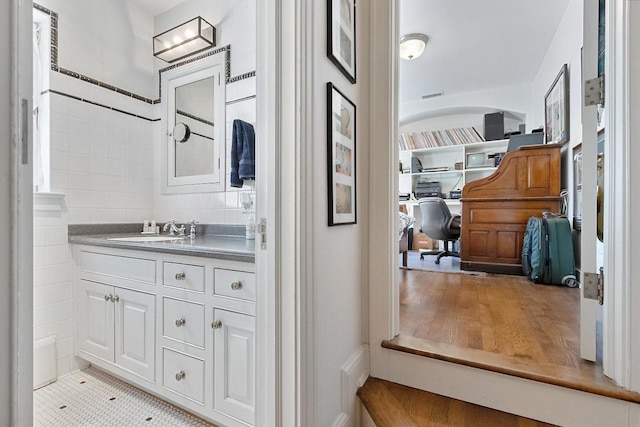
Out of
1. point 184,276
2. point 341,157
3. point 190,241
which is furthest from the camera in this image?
point 190,241

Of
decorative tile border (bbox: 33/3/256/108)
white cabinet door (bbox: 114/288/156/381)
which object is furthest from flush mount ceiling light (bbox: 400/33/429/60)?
white cabinet door (bbox: 114/288/156/381)

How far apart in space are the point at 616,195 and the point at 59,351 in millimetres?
3088

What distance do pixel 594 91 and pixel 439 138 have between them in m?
4.04

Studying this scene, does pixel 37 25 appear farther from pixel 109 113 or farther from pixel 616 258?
pixel 616 258

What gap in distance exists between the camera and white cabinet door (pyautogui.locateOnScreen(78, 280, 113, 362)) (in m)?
1.77

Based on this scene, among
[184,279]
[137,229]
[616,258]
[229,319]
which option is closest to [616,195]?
[616,258]

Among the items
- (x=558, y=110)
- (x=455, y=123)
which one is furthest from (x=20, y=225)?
(x=455, y=123)

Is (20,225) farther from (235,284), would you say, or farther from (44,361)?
(44,361)

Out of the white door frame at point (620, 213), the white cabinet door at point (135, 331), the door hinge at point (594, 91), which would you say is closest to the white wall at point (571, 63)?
the door hinge at point (594, 91)

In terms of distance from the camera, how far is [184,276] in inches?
57.0

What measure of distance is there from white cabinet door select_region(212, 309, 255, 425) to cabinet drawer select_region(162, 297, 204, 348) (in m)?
0.11

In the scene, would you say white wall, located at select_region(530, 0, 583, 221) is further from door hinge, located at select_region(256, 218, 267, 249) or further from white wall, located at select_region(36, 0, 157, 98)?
white wall, located at select_region(36, 0, 157, 98)

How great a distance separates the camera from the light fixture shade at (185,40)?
2229mm

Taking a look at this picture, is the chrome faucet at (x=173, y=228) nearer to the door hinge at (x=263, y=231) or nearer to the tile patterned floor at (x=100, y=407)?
the tile patterned floor at (x=100, y=407)
